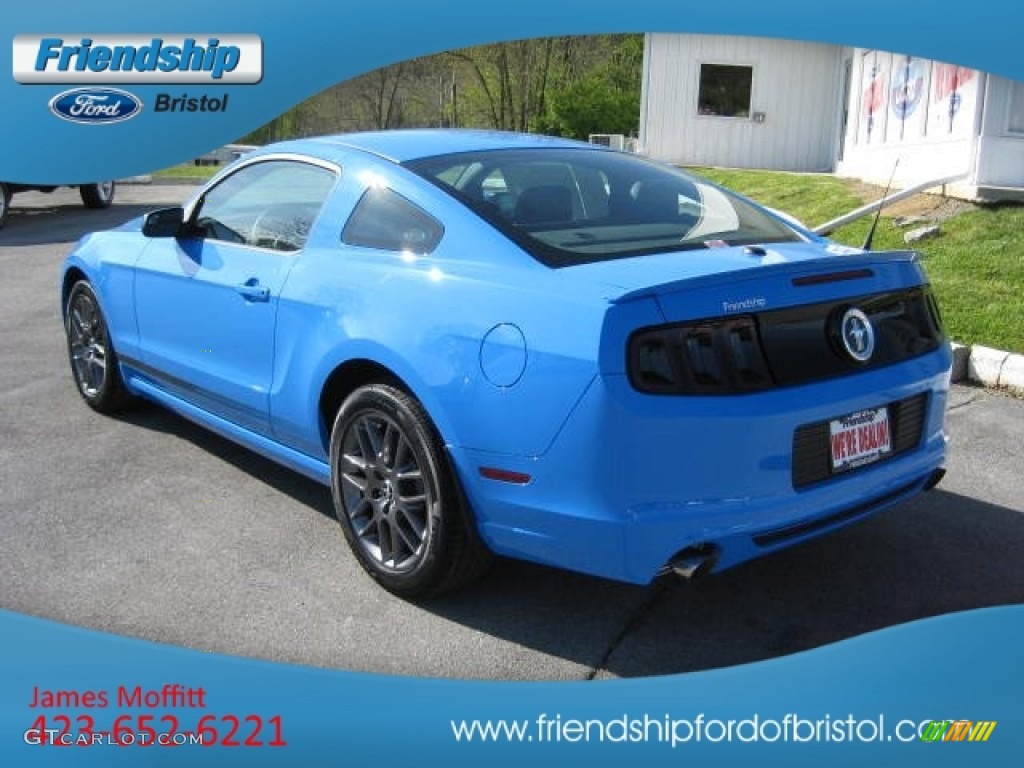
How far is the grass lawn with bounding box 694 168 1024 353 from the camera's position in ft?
21.9

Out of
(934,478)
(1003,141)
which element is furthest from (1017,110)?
(934,478)

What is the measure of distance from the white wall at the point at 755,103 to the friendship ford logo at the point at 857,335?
1566 centimetres

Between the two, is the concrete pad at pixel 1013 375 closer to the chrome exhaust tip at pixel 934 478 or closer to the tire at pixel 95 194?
the chrome exhaust tip at pixel 934 478

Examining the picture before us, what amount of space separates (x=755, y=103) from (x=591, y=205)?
15636 mm

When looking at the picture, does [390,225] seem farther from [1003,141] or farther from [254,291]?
[1003,141]

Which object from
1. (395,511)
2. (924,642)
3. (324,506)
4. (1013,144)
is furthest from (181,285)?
(1013,144)

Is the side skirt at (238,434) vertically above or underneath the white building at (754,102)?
underneath

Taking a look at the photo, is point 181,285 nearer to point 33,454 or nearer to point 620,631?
point 33,454

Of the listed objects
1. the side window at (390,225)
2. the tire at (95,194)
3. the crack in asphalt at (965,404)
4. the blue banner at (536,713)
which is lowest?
the blue banner at (536,713)

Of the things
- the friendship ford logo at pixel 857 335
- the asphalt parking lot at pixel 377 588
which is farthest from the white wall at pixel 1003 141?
the friendship ford logo at pixel 857 335

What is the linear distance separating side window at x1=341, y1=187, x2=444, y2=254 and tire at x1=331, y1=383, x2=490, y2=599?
1.71 feet

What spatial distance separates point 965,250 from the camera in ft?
27.1

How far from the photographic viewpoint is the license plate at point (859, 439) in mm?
3010

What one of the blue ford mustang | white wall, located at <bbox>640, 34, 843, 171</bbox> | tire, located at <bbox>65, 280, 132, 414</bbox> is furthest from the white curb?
white wall, located at <bbox>640, 34, 843, 171</bbox>
